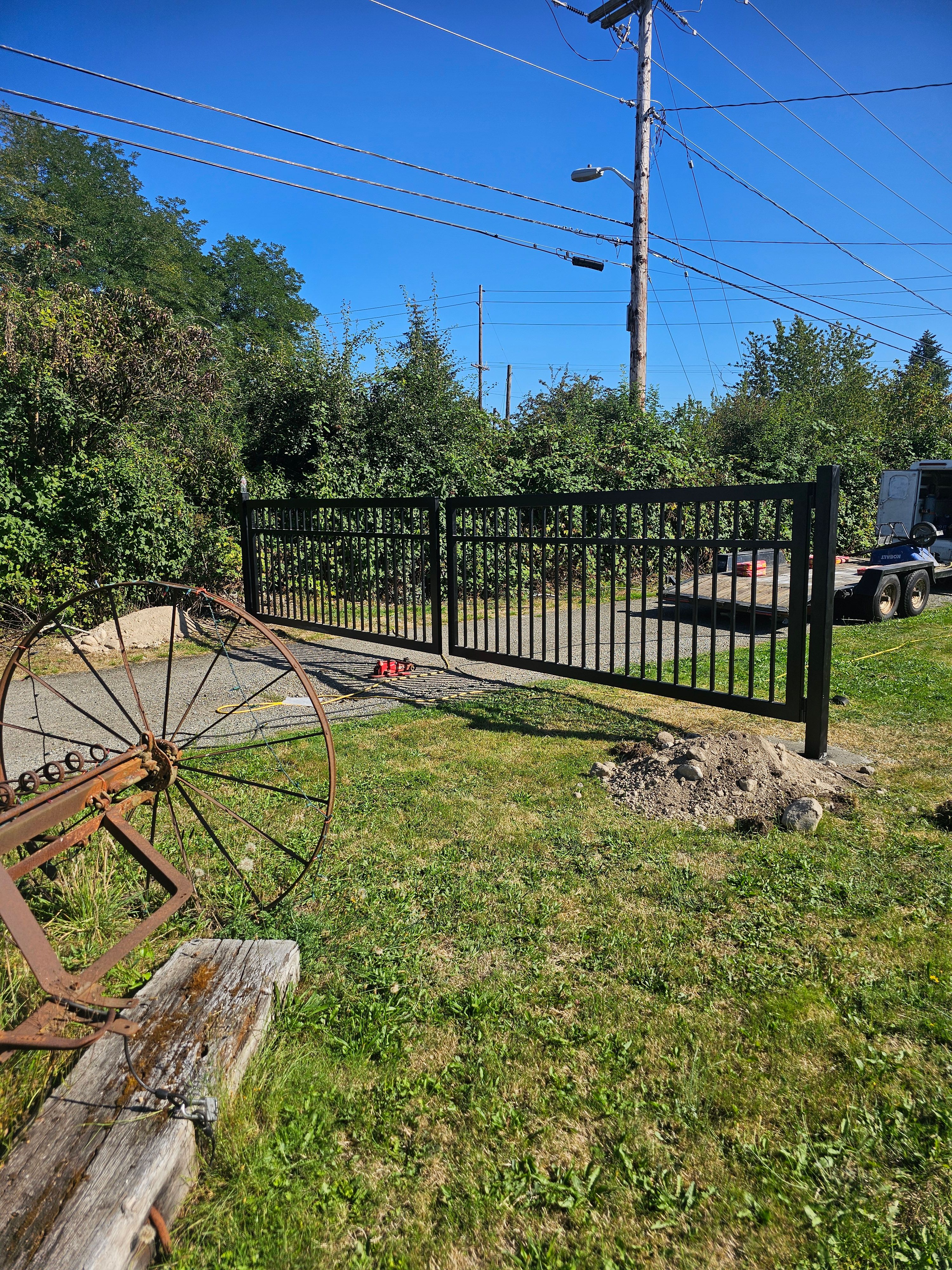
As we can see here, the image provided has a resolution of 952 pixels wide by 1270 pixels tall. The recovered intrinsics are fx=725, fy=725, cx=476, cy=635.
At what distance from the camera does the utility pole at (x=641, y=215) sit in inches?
583

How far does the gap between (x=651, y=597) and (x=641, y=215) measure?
27.6ft

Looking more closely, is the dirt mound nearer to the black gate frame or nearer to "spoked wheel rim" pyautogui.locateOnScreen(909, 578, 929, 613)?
the black gate frame

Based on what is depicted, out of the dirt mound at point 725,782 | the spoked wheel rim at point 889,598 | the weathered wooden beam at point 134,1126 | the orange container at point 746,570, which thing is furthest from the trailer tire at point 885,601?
the weathered wooden beam at point 134,1126

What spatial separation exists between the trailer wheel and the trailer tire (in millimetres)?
102

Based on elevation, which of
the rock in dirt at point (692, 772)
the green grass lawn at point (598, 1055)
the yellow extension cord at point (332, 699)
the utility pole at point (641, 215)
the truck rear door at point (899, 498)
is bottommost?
the green grass lawn at point (598, 1055)

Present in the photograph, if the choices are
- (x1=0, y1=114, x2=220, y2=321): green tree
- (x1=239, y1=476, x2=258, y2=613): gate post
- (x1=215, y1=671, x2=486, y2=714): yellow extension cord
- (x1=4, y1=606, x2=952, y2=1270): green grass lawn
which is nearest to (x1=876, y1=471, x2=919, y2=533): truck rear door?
(x1=215, y1=671, x2=486, y2=714): yellow extension cord

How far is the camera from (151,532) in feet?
Answer: 28.0

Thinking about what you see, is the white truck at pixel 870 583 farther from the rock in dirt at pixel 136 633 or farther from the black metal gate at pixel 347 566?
the rock in dirt at pixel 136 633

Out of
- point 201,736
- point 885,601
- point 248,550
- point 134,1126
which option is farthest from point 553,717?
point 885,601

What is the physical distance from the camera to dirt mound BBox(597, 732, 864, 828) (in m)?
3.96

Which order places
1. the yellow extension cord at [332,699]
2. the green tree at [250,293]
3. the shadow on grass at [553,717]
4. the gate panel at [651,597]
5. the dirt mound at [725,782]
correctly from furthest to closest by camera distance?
the green tree at [250,293]
the yellow extension cord at [332,699]
the shadow on grass at [553,717]
the gate panel at [651,597]
the dirt mound at [725,782]

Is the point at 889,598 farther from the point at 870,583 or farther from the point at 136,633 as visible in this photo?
the point at 136,633

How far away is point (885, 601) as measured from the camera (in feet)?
34.6

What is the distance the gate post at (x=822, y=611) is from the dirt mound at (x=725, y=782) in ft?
0.79
